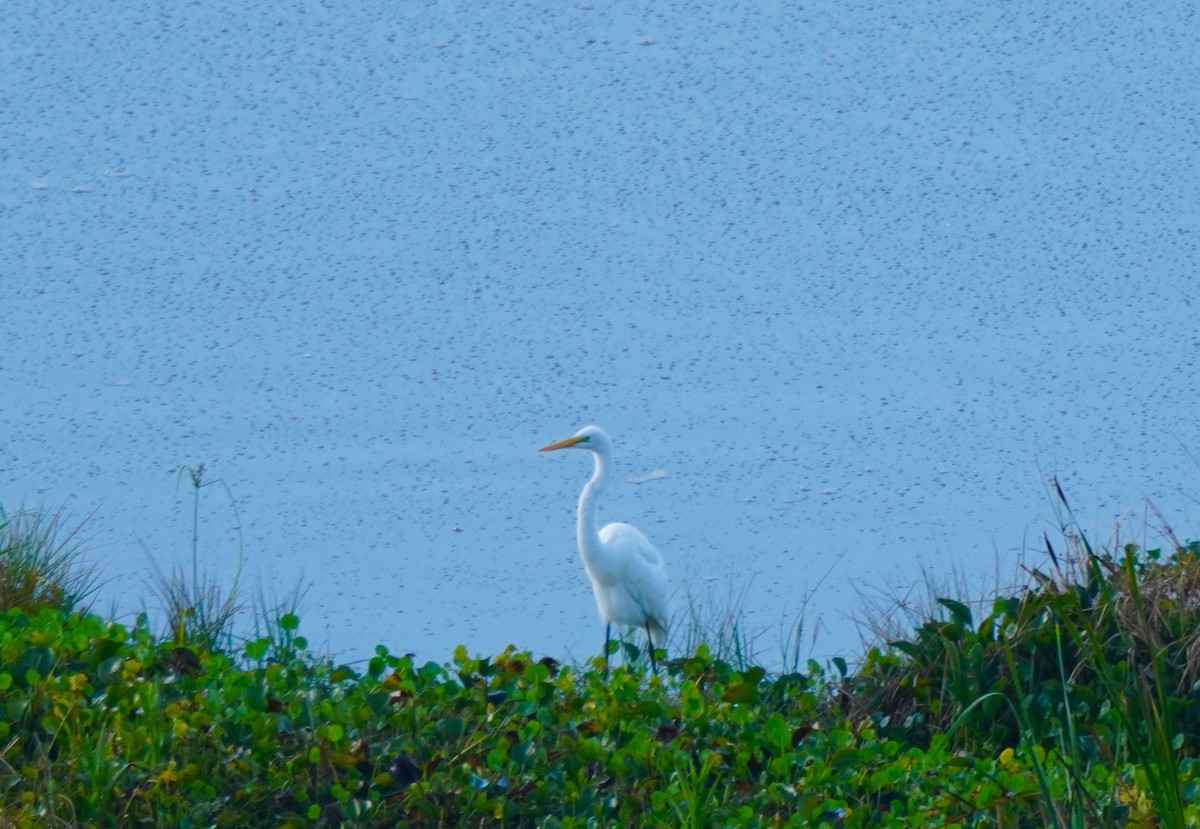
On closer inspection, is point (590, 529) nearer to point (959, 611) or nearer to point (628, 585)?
point (628, 585)

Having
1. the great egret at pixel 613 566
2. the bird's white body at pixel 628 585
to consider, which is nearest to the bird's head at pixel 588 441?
the great egret at pixel 613 566

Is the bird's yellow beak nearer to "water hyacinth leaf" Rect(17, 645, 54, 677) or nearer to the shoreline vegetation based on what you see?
the shoreline vegetation

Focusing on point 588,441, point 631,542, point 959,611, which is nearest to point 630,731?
point 959,611

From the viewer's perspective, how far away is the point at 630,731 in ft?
7.54

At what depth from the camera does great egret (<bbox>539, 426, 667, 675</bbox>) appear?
4.02m

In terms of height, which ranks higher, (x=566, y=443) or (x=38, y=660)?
(x=566, y=443)

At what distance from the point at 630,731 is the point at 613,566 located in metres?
1.78

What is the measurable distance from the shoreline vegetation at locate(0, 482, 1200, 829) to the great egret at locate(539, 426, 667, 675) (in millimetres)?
1181

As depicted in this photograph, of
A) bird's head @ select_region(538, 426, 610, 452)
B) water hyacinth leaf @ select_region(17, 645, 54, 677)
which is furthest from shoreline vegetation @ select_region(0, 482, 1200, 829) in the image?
bird's head @ select_region(538, 426, 610, 452)

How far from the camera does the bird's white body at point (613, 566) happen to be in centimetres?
402

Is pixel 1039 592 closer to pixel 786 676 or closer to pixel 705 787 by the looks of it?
pixel 786 676

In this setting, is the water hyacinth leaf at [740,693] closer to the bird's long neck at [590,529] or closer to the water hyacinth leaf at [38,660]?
the water hyacinth leaf at [38,660]

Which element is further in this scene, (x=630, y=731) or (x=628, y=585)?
(x=628, y=585)

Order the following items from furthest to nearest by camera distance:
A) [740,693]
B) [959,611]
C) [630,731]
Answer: [959,611], [740,693], [630,731]
